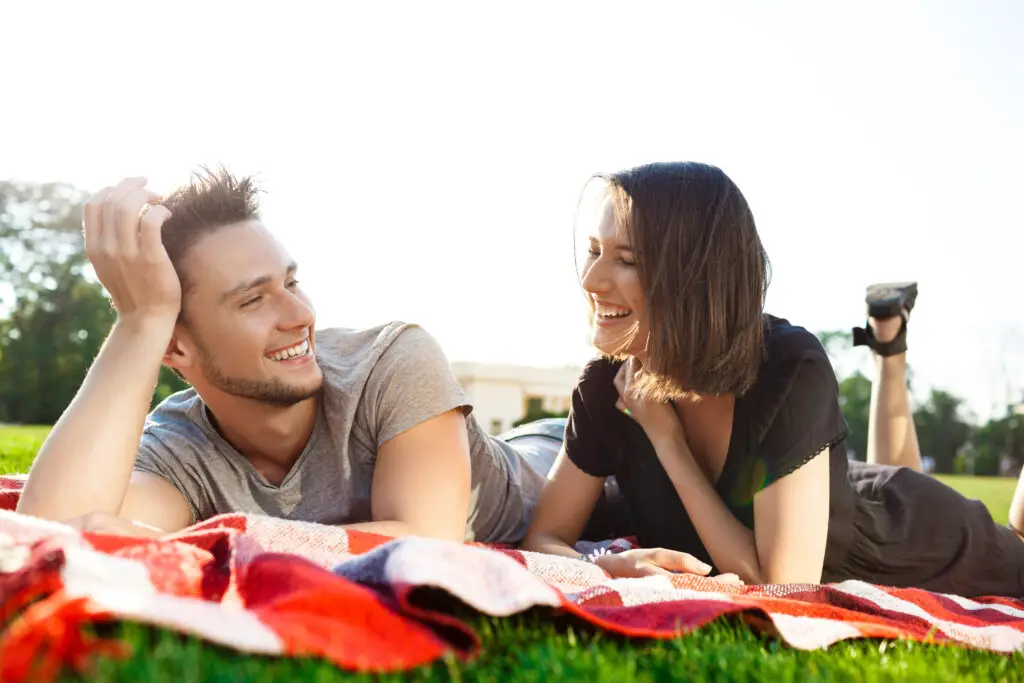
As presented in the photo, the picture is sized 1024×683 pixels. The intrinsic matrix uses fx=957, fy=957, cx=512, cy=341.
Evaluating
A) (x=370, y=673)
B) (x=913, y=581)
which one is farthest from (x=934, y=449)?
(x=370, y=673)

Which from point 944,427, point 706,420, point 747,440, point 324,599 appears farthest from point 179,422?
point 944,427

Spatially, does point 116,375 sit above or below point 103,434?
above

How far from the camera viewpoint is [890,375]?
5301mm

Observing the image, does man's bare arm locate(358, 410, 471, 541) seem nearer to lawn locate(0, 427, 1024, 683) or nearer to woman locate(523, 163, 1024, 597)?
woman locate(523, 163, 1024, 597)

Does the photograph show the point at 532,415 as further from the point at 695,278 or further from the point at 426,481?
the point at 426,481

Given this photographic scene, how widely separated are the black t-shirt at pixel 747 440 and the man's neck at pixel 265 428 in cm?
110

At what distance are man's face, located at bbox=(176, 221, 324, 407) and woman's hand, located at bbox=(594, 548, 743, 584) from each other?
1214 mm

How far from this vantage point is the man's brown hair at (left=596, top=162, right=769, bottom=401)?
334cm

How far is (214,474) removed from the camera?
3.53 metres

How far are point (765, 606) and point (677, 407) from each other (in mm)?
1404

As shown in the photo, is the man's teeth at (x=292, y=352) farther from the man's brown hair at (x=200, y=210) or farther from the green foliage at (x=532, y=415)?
the green foliage at (x=532, y=415)

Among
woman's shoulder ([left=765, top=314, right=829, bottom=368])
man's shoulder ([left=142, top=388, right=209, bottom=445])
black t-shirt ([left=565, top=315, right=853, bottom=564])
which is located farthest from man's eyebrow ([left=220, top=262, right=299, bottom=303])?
woman's shoulder ([left=765, top=314, right=829, bottom=368])

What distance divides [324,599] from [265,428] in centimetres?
181

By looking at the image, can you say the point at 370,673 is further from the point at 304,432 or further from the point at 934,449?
the point at 934,449
